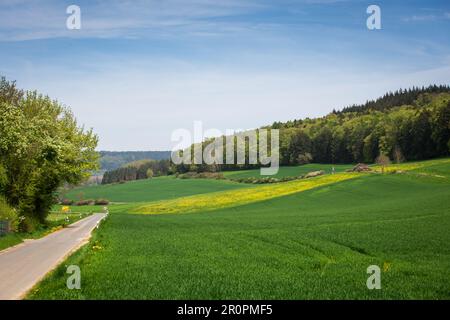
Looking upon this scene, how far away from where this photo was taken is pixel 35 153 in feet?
148

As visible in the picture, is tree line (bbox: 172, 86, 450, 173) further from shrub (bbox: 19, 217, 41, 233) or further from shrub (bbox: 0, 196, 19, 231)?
shrub (bbox: 0, 196, 19, 231)

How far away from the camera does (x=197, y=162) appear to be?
18238cm

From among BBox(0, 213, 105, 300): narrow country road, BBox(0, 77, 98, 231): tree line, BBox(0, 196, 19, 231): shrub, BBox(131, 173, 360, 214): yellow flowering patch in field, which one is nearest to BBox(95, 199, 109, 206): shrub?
BBox(131, 173, 360, 214): yellow flowering patch in field

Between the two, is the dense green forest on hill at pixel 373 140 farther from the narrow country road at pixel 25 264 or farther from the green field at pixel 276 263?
the narrow country road at pixel 25 264

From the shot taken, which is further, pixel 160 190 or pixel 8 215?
pixel 160 190

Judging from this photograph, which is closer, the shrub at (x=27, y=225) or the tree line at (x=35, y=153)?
the tree line at (x=35, y=153)

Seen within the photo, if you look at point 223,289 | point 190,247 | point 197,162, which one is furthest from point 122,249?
point 197,162

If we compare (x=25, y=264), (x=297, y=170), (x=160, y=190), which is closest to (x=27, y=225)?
(x=25, y=264)

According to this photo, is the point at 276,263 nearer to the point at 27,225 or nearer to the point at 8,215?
the point at 8,215

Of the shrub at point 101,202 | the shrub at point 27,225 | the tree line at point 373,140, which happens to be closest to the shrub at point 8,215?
the shrub at point 27,225

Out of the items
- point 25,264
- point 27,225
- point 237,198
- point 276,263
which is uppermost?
point 276,263

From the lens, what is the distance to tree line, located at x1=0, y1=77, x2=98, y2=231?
3953 cm

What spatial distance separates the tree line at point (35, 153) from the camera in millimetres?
39531
